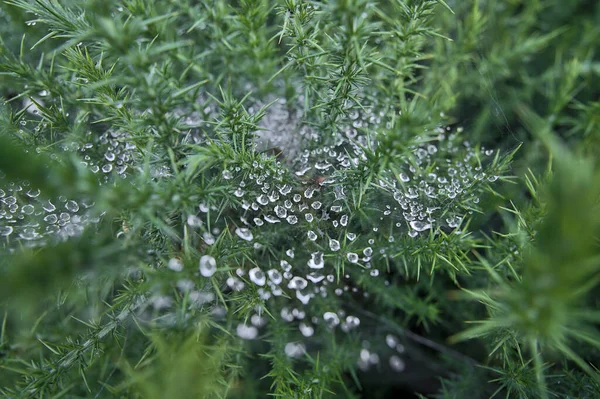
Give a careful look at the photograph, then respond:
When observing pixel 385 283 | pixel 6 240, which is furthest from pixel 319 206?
pixel 6 240

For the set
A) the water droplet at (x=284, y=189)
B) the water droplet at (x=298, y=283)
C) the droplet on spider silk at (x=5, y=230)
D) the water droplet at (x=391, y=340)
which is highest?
the water droplet at (x=284, y=189)

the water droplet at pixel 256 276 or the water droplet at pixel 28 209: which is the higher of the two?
the water droplet at pixel 28 209

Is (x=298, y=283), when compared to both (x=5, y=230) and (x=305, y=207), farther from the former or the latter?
(x=5, y=230)

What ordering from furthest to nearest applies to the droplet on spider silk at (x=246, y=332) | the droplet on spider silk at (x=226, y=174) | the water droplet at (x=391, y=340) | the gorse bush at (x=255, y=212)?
the water droplet at (x=391, y=340)
the droplet on spider silk at (x=246, y=332)
the droplet on spider silk at (x=226, y=174)
the gorse bush at (x=255, y=212)

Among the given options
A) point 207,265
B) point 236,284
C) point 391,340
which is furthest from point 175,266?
point 391,340

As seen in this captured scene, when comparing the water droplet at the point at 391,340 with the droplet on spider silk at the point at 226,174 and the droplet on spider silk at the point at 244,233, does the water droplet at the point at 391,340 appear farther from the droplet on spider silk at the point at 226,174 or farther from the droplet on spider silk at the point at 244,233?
the droplet on spider silk at the point at 226,174

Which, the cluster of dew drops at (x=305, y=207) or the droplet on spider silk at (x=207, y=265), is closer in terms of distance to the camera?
the droplet on spider silk at (x=207, y=265)

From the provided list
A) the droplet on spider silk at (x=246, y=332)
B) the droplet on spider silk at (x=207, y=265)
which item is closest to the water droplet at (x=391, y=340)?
the droplet on spider silk at (x=246, y=332)

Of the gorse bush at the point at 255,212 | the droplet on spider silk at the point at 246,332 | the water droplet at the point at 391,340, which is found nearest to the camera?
the gorse bush at the point at 255,212
